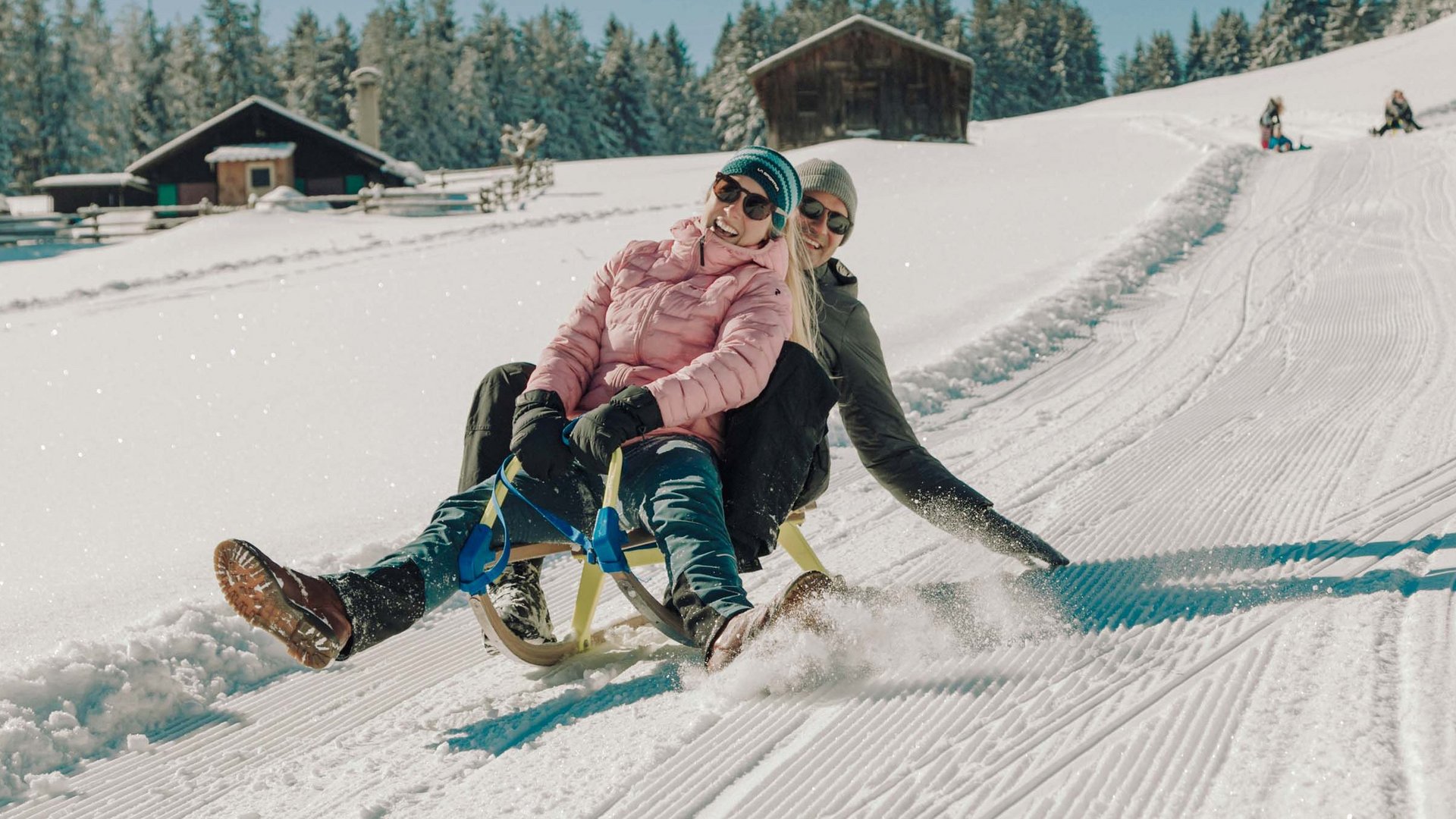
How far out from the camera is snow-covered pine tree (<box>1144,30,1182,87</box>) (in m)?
79.9

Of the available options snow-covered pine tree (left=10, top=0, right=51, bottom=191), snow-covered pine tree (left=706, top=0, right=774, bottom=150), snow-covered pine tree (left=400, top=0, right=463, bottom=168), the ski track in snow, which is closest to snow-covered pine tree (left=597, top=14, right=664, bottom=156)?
snow-covered pine tree (left=706, top=0, right=774, bottom=150)

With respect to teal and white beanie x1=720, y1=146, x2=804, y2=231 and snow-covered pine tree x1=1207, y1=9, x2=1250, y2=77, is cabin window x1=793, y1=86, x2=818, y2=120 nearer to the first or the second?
teal and white beanie x1=720, y1=146, x2=804, y2=231

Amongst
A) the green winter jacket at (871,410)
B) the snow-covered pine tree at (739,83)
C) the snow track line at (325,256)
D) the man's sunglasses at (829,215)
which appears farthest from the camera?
the snow-covered pine tree at (739,83)

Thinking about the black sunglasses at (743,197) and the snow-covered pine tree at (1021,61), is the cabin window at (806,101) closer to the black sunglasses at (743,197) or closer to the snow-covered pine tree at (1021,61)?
the black sunglasses at (743,197)

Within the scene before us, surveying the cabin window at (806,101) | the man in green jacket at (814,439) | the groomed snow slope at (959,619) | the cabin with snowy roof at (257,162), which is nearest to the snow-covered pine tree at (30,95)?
the cabin with snowy roof at (257,162)

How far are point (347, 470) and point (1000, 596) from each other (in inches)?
124

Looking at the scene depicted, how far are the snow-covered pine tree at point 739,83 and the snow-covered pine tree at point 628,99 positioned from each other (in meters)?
3.82

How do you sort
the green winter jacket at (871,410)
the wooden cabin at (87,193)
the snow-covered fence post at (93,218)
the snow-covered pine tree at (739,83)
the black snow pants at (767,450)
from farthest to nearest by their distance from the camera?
the snow-covered pine tree at (739,83) → the wooden cabin at (87,193) → the snow-covered fence post at (93,218) → the green winter jacket at (871,410) → the black snow pants at (767,450)

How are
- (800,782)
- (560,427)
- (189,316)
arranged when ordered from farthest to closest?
(189,316)
(560,427)
(800,782)

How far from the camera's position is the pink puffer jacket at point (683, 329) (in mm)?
2799

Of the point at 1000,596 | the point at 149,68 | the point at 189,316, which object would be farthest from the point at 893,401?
the point at 149,68

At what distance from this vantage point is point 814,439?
9.50ft

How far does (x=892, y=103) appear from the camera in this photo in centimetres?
3142

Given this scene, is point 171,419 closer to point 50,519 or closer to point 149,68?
point 50,519
